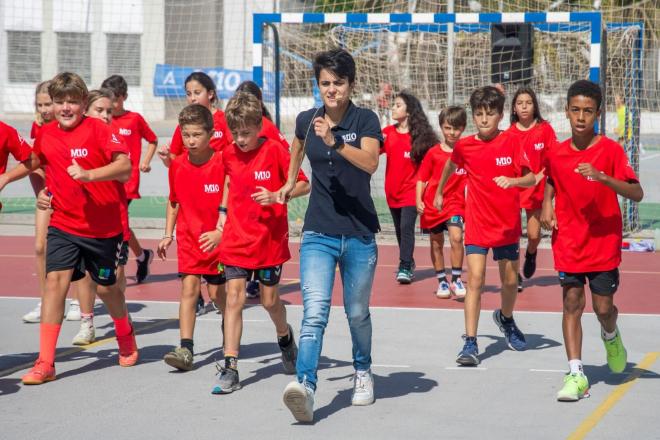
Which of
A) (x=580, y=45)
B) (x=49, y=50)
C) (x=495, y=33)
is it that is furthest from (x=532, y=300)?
(x=49, y=50)

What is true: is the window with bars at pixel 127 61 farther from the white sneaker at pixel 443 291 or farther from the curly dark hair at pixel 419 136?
the white sneaker at pixel 443 291

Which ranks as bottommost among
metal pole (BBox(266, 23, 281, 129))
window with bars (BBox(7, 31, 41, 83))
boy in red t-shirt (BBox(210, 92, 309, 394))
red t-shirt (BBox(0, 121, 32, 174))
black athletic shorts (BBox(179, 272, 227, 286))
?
black athletic shorts (BBox(179, 272, 227, 286))

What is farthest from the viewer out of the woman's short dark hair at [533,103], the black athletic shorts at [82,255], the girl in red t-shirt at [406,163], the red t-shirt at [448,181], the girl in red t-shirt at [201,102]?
the girl in red t-shirt at [406,163]

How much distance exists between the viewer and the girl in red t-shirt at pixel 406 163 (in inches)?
451

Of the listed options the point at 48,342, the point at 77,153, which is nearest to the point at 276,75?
the point at 77,153

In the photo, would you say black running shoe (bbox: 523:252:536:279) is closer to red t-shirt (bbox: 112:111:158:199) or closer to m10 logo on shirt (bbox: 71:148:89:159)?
red t-shirt (bbox: 112:111:158:199)

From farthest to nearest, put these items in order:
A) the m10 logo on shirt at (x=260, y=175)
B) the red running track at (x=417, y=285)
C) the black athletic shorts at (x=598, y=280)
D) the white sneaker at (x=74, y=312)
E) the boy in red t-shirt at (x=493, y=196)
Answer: the red running track at (x=417, y=285) → the white sneaker at (x=74, y=312) → the boy in red t-shirt at (x=493, y=196) → the m10 logo on shirt at (x=260, y=175) → the black athletic shorts at (x=598, y=280)

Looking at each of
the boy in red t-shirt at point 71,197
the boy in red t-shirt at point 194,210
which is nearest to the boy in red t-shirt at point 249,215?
the boy in red t-shirt at point 194,210

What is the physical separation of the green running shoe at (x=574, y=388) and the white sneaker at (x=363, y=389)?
1128mm

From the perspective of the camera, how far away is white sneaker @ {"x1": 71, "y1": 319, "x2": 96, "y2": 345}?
8.22 m

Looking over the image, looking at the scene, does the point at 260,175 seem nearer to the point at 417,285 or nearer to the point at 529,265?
the point at 417,285

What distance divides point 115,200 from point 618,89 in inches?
432

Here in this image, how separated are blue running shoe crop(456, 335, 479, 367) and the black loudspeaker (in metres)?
8.20

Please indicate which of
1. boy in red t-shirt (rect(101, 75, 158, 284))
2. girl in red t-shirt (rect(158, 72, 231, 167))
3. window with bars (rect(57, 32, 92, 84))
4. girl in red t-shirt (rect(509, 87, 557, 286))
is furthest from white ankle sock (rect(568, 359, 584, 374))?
window with bars (rect(57, 32, 92, 84))
